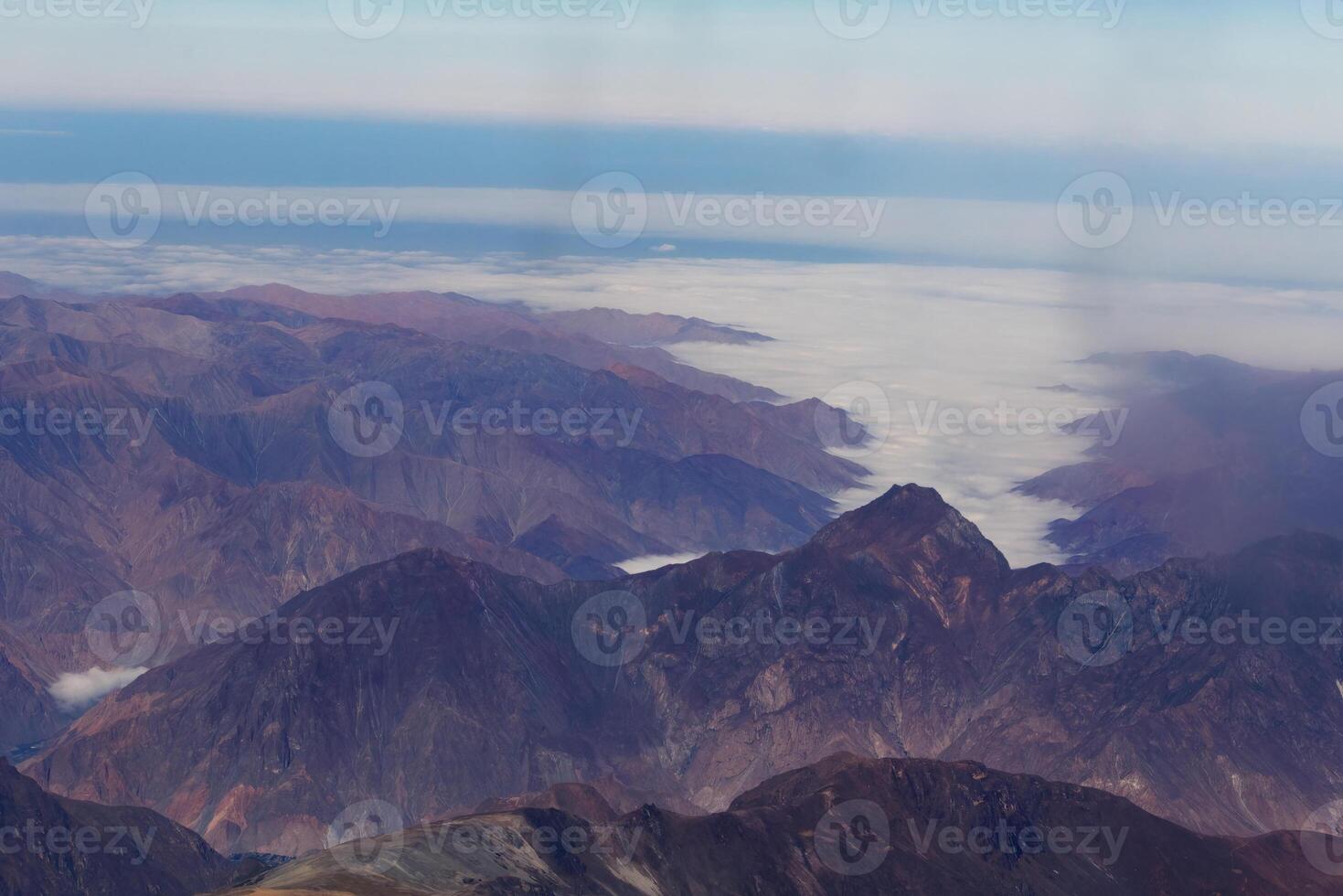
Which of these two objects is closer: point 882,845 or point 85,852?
point 85,852

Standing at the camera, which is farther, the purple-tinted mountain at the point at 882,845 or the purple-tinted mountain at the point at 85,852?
the purple-tinted mountain at the point at 85,852

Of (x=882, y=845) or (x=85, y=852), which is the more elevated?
(x=882, y=845)

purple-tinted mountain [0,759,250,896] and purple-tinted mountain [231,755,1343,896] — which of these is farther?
purple-tinted mountain [0,759,250,896]

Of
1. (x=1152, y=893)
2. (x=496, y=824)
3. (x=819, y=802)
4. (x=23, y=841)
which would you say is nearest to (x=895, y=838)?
(x=819, y=802)

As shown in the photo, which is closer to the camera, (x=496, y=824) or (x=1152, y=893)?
(x=496, y=824)

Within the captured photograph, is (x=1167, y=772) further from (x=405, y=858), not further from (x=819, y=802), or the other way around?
(x=405, y=858)

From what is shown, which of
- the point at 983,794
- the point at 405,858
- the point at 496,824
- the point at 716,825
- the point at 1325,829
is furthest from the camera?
the point at 1325,829

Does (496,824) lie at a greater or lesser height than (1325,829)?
greater

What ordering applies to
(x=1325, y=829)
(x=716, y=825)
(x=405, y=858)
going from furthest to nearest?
1. (x=1325, y=829)
2. (x=716, y=825)
3. (x=405, y=858)
